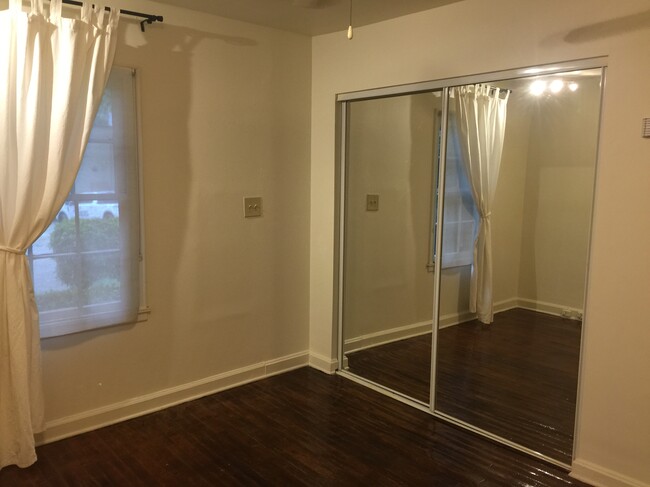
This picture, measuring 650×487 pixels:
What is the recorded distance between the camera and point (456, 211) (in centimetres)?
309

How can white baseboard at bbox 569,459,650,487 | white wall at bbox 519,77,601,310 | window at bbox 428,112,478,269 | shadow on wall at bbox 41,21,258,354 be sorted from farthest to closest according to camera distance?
window at bbox 428,112,478,269
shadow on wall at bbox 41,21,258,354
white wall at bbox 519,77,601,310
white baseboard at bbox 569,459,650,487

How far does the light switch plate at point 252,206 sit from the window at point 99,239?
0.75 metres

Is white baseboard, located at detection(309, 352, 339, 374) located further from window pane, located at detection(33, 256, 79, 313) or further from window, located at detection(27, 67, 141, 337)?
window pane, located at detection(33, 256, 79, 313)

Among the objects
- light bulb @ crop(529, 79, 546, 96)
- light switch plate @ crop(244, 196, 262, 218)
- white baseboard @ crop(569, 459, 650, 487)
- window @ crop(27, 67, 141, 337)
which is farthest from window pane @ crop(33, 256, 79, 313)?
white baseboard @ crop(569, 459, 650, 487)

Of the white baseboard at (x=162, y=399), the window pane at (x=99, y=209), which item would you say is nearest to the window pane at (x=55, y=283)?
the window pane at (x=99, y=209)

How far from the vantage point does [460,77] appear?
2.88 m

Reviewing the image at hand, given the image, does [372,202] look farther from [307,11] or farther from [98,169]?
[98,169]

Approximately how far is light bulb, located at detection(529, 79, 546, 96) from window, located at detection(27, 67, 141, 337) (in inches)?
84.4

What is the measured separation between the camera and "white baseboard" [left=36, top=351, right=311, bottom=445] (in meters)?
2.84

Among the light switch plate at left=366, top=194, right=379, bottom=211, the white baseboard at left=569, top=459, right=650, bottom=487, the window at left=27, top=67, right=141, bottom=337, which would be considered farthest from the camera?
the light switch plate at left=366, top=194, right=379, bottom=211

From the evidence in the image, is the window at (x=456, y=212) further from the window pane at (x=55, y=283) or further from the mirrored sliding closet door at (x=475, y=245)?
the window pane at (x=55, y=283)

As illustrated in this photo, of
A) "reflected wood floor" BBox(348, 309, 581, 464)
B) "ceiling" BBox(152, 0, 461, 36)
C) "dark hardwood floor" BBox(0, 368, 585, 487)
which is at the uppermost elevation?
"ceiling" BBox(152, 0, 461, 36)

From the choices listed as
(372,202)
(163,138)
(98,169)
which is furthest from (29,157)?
(372,202)

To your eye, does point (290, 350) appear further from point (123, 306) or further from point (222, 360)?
point (123, 306)
